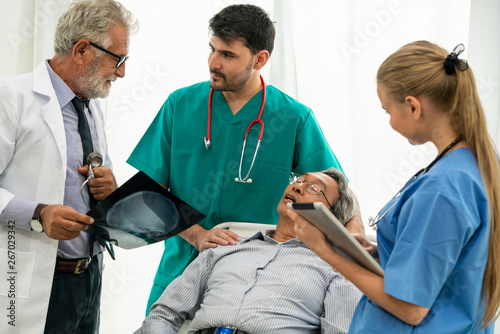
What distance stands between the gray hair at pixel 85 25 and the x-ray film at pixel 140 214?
0.56 meters

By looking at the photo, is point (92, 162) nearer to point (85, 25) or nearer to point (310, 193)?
point (85, 25)

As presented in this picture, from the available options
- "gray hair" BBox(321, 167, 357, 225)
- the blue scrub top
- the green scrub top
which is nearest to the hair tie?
the blue scrub top

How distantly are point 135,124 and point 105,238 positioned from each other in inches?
49.5

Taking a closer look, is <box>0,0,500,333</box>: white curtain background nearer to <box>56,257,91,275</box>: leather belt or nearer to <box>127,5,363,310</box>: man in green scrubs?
<box>127,5,363,310</box>: man in green scrubs

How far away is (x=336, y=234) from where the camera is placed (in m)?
1.15

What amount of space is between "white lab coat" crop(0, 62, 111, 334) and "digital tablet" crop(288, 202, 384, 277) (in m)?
0.92

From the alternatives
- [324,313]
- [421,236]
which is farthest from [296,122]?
[421,236]

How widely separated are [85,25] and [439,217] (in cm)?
133

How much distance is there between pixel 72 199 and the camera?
5.99 ft

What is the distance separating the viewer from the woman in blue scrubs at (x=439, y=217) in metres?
1.08

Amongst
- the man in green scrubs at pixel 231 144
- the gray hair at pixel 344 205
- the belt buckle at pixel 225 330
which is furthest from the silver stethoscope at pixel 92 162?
the gray hair at pixel 344 205

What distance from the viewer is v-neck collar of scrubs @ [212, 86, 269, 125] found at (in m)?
2.16

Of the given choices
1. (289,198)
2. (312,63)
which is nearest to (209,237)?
(289,198)

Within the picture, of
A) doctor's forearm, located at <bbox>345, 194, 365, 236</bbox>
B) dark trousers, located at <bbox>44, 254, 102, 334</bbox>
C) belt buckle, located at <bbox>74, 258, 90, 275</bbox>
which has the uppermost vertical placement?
doctor's forearm, located at <bbox>345, 194, 365, 236</bbox>
